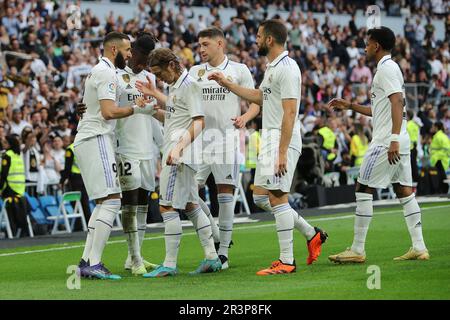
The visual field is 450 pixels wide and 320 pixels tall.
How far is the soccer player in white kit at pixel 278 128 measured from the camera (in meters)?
11.0

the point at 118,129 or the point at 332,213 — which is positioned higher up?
the point at 118,129

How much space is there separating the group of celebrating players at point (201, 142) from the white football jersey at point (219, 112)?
0.01 metres

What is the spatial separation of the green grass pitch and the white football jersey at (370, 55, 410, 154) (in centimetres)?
139

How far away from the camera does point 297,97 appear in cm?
1112

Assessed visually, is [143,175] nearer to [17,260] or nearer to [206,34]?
[206,34]

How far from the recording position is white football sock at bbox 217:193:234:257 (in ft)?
40.9

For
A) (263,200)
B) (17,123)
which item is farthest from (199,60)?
(263,200)

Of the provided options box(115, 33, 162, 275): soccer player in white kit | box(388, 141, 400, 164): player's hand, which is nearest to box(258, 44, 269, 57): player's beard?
box(115, 33, 162, 275): soccer player in white kit

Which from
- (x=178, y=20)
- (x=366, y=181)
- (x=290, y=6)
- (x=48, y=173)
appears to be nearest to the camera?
(x=366, y=181)

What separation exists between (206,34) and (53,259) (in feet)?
13.6

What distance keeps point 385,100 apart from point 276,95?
1.37 m

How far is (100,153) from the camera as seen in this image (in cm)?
1155

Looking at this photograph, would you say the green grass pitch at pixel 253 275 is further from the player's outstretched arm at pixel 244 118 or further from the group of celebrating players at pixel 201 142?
the player's outstretched arm at pixel 244 118

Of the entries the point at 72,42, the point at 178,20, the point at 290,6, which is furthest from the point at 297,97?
the point at 290,6
